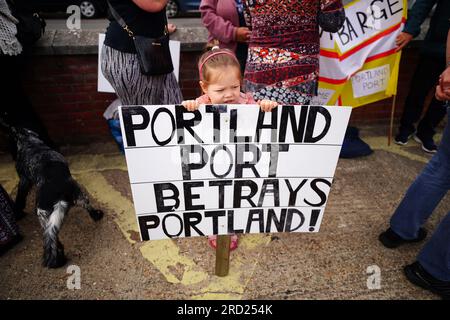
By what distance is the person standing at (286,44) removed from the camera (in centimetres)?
196

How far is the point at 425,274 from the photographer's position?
6.75 feet

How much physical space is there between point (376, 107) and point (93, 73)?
10.7 feet

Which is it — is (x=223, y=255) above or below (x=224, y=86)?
below

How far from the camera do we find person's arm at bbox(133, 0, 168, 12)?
6.09ft

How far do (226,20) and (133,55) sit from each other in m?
0.81

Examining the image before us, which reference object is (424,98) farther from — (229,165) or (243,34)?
(229,165)

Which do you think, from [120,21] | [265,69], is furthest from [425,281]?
[120,21]

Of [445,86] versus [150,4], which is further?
[150,4]

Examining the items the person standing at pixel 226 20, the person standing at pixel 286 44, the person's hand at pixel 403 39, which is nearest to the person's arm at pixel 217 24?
the person standing at pixel 226 20

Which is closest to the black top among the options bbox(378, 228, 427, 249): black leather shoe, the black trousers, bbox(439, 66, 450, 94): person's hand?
bbox(439, 66, 450, 94): person's hand

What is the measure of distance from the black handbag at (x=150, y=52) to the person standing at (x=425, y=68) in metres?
2.21

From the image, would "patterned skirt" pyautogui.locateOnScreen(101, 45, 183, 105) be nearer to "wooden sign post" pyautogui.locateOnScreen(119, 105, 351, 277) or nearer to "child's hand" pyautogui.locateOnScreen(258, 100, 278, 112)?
"wooden sign post" pyautogui.locateOnScreen(119, 105, 351, 277)

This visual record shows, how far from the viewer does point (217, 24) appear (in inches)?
96.0

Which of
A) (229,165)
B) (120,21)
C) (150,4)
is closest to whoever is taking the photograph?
(229,165)
